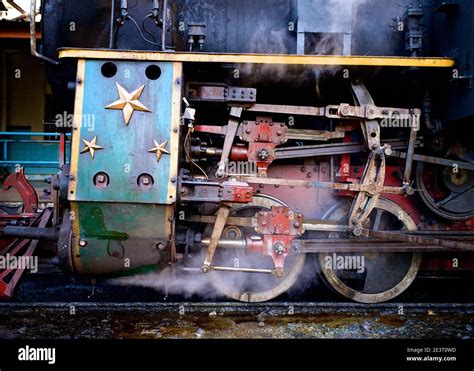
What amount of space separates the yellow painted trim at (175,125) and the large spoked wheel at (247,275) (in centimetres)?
91

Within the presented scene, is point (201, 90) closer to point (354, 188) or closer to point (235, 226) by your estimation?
point (235, 226)

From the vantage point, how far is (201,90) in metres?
4.39

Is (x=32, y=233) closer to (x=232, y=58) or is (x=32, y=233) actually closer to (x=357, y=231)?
(x=232, y=58)

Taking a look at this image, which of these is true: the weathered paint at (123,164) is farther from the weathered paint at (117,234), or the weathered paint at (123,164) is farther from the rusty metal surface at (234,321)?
the rusty metal surface at (234,321)

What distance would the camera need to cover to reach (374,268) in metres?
5.00

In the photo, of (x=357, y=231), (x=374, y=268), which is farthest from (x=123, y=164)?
(x=374, y=268)

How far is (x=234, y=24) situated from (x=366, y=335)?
2956 mm

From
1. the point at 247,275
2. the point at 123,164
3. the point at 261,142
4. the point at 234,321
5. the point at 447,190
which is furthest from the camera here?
the point at 447,190

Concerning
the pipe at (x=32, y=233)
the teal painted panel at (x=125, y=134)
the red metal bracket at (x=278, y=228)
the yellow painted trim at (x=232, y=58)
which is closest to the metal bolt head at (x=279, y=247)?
the red metal bracket at (x=278, y=228)

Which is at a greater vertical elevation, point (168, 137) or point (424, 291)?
point (168, 137)

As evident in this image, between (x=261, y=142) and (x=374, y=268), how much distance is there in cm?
173

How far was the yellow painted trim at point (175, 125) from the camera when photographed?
3.94 m

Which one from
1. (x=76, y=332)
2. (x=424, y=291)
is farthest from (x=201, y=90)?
(x=424, y=291)

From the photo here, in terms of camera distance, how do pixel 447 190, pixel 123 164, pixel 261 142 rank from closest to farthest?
pixel 123 164
pixel 261 142
pixel 447 190
